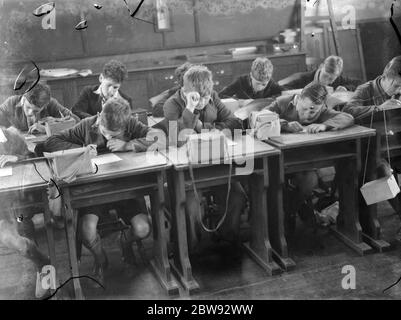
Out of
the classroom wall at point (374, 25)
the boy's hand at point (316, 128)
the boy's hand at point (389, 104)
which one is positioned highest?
the classroom wall at point (374, 25)

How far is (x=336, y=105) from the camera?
3.32 m

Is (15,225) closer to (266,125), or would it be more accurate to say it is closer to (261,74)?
(266,125)

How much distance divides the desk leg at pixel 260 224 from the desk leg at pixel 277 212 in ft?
0.25

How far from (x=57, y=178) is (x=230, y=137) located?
1064mm

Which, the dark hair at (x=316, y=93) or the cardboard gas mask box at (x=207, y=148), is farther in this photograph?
the dark hair at (x=316, y=93)

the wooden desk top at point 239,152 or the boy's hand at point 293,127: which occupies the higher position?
the boy's hand at point 293,127

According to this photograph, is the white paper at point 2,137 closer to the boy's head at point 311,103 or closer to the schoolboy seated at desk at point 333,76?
the boy's head at point 311,103

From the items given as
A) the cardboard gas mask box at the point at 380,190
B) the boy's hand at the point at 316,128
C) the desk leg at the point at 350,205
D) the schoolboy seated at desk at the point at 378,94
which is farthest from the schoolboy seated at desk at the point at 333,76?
the cardboard gas mask box at the point at 380,190

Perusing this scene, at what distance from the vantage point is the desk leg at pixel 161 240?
265 cm

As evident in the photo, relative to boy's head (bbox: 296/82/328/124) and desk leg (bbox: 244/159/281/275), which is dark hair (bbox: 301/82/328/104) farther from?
desk leg (bbox: 244/159/281/275)

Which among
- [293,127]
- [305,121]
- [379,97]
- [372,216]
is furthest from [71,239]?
[379,97]

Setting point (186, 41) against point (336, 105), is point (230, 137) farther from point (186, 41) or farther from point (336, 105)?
point (186, 41)
